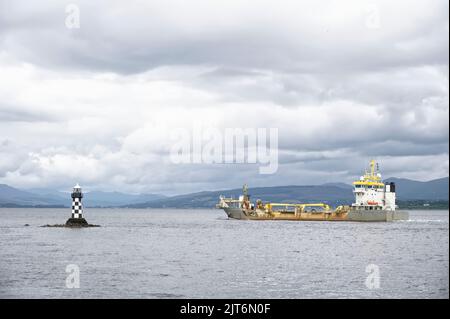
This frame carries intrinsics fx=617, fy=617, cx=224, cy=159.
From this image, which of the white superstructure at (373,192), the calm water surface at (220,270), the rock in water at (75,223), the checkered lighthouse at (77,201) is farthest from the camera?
the white superstructure at (373,192)

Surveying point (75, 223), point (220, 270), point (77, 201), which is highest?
point (77, 201)

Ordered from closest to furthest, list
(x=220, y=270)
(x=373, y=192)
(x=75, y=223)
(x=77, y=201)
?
1. (x=220, y=270)
2. (x=77, y=201)
3. (x=75, y=223)
4. (x=373, y=192)

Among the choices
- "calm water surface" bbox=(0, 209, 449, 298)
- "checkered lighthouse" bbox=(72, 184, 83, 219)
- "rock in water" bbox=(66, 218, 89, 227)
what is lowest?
"calm water surface" bbox=(0, 209, 449, 298)

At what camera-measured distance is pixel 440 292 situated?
3806cm

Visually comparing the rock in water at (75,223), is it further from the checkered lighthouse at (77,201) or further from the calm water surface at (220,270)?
the calm water surface at (220,270)

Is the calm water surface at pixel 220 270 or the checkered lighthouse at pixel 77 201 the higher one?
the checkered lighthouse at pixel 77 201

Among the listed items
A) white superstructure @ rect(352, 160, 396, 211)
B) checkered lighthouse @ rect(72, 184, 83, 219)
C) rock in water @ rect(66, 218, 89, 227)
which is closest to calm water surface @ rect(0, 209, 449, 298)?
checkered lighthouse @ rect(72, 184, 83, 219)

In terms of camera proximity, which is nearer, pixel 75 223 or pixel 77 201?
pixel 77 201

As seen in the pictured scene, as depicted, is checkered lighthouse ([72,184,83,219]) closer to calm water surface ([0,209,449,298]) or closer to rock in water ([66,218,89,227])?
rock in water ([66,218,89,227])

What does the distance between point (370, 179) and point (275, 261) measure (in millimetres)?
96493

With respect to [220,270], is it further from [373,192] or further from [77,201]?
[373,192]

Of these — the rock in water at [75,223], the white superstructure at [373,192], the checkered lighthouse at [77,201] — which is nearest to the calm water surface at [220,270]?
the checkered lighthouse at [77,201]

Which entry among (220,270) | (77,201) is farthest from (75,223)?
(220,270)
